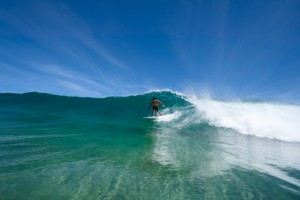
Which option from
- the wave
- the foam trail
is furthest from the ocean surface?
the foam trail

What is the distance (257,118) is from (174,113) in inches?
236

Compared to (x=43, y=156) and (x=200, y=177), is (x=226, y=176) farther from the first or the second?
(x=43, y=156)

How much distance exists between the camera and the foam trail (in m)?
13.5

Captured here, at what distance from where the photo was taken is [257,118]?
1608 centimetres

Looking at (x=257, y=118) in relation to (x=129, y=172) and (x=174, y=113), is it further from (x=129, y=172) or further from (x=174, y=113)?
(x=129, y=172)

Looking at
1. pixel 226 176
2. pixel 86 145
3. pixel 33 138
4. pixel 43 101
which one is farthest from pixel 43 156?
pixel 43 101

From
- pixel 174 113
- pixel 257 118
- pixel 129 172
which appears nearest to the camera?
pixel 129 172

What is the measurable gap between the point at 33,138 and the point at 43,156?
2226mm

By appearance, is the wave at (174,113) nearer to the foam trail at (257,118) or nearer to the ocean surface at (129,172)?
the foam trail at (257,118)

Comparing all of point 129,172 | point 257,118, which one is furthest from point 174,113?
point 129,172

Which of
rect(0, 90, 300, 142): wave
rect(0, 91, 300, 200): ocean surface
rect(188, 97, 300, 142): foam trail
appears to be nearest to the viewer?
rect(0, 91, 300, 200): ocean surface

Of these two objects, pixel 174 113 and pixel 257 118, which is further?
pixel 174 113

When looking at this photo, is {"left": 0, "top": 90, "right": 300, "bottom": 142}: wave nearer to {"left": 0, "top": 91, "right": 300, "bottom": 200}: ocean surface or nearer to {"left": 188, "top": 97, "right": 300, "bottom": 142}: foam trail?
{"left": 188, "top": 97, "right": 300, "bottom": 142}: foam trail

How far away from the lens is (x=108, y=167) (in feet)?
15.1
